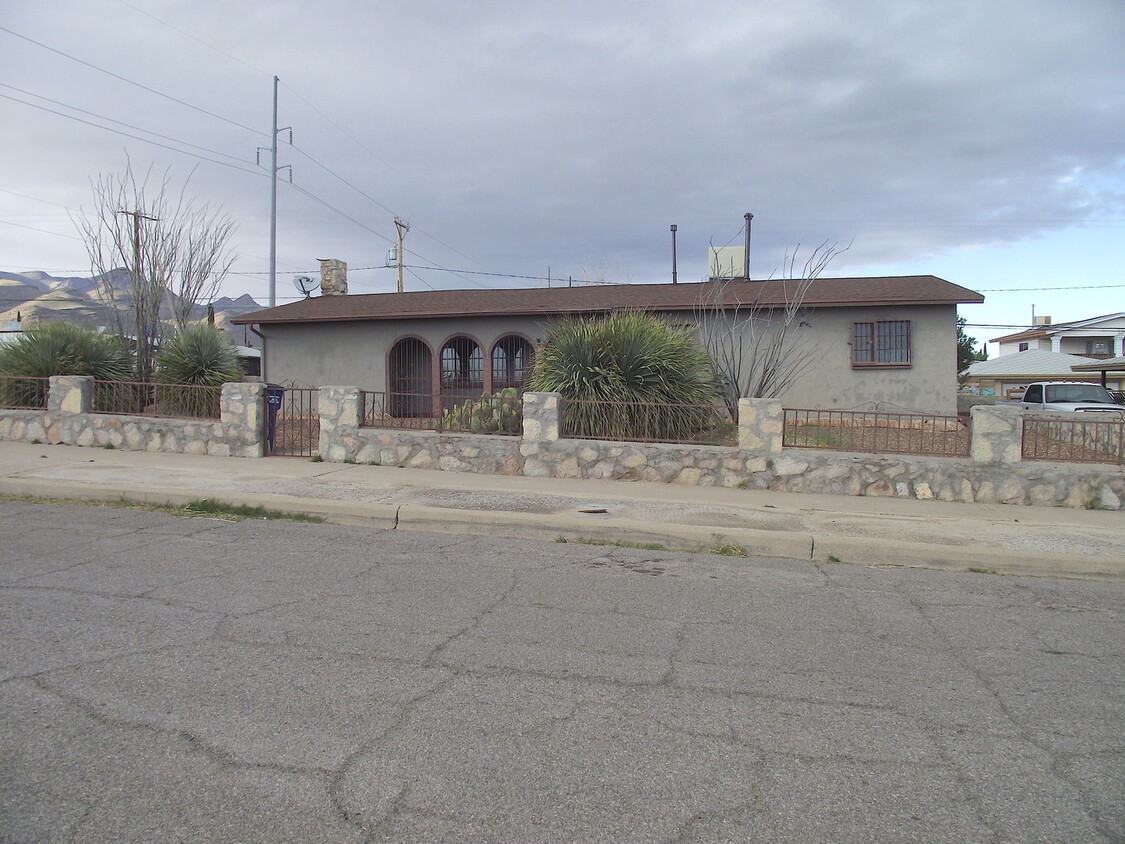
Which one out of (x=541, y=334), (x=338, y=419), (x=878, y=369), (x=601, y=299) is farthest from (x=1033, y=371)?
(x=338, y=419)

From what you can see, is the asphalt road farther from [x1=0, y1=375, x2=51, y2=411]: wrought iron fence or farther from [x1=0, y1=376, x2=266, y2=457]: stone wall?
[x1=0, y1=375, x2=51, y2=411]: wrought iron fence

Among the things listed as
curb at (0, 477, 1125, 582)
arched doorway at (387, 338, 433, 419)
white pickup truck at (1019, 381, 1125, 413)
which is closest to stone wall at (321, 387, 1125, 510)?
curb at (0, 477, 1125, 582)

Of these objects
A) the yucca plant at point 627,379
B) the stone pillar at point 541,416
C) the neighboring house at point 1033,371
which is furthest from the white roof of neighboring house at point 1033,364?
the stone pillar at point 541,416

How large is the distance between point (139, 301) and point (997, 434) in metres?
18.8

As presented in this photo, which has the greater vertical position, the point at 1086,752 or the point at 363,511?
the point at 363,511

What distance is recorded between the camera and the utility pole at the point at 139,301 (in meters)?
19.0

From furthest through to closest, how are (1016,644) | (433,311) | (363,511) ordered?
(433,311), (363,511), (1016,644)

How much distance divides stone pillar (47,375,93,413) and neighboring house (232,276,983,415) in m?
6.49

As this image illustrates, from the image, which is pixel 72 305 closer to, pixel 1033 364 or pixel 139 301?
pixel 139 301

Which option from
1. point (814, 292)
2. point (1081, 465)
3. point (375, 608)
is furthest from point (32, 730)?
point (814, 292)

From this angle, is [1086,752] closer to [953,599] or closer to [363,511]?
[953,599]

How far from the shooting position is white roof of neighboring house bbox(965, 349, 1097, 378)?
3911cm

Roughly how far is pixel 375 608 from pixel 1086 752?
428 cm

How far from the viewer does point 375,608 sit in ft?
18.7
